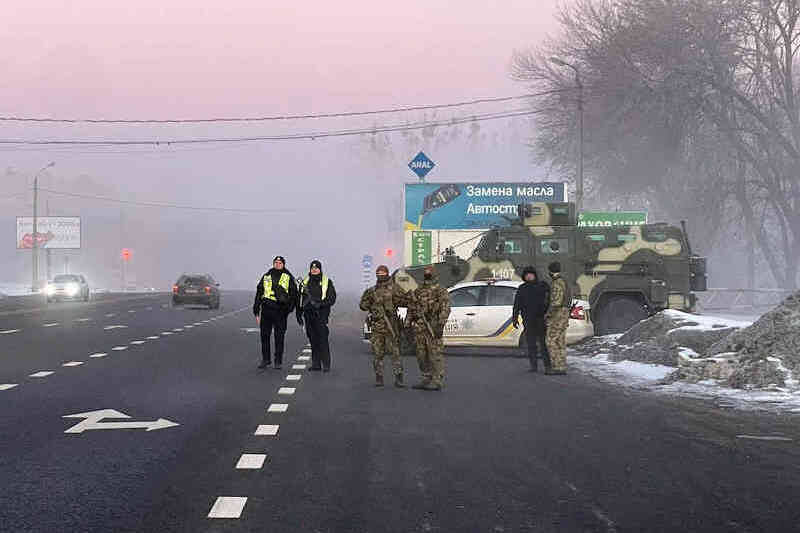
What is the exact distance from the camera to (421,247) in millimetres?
35250

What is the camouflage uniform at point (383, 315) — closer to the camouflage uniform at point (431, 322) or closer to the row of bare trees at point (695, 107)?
the camouflage uniform at point (431, 322)

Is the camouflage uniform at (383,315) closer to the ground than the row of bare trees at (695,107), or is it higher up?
closer to the ground

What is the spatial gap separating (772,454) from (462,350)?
1280 centimetres

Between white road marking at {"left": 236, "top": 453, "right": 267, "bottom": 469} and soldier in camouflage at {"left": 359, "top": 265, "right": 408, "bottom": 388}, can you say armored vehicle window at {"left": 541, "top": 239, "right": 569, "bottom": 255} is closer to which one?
soldier in camouflage at {"left": 359, "top": 265, "right": 408, "bottom": 388}

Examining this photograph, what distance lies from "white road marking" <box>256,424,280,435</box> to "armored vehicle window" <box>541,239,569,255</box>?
1434 cm

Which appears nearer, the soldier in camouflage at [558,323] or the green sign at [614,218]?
the soldier in camouflage at [558,323]

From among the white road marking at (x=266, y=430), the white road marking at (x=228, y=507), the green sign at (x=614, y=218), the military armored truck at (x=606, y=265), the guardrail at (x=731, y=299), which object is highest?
the green sign at (x=614, y=218)

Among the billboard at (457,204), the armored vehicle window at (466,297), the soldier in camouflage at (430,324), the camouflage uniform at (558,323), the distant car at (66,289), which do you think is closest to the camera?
the soldier in camouflage at (430,324)

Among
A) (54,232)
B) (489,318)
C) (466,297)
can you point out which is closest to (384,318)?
(489,318)

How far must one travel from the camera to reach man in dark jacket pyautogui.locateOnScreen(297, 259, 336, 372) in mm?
16266

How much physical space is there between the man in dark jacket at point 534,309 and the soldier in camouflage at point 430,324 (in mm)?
2968

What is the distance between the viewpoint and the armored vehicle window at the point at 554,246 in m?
23.6

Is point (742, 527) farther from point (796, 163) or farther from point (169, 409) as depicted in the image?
point (796, 163)

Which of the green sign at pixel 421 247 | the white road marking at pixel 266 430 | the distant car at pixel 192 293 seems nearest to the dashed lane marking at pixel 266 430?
the white road marking at pixel 266 430
